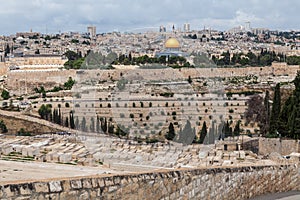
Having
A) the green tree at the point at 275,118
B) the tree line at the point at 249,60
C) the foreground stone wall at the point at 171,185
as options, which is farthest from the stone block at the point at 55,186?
the tree line at the point at 249,60

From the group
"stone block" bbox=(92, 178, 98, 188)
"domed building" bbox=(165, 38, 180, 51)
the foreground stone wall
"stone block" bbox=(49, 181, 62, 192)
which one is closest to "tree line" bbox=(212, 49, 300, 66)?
"domed building" bbox=(165, 38, 180, 51)

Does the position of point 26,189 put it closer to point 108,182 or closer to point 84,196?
point 84,196

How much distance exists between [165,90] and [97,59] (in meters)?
4.96

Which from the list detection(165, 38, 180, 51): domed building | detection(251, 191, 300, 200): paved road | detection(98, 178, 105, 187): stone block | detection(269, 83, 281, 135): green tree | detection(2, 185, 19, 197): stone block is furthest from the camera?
detection(269, 83, 281, 135): green tree

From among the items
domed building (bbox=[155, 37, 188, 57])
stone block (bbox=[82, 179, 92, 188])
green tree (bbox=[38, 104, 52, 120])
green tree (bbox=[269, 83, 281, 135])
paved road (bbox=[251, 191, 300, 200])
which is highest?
domed building (bbox=[155, 37, 188, 57])

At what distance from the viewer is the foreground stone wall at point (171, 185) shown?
8.76 ft

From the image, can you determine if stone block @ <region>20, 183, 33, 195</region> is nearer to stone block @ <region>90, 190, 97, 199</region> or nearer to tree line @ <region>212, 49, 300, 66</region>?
stone block @ <region>90, 190, 97, 199</region>

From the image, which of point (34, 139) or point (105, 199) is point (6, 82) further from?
point (105, 199)

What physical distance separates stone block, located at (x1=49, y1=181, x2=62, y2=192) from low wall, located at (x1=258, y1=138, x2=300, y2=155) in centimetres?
1068

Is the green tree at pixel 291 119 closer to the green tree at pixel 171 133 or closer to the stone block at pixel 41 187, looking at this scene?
the green tree at pixel 171 133

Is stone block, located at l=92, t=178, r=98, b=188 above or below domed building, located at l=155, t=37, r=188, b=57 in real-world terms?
below

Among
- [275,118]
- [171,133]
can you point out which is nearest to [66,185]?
[171,133]

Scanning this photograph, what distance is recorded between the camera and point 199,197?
3.79 m

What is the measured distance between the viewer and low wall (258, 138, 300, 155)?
42.2ft
